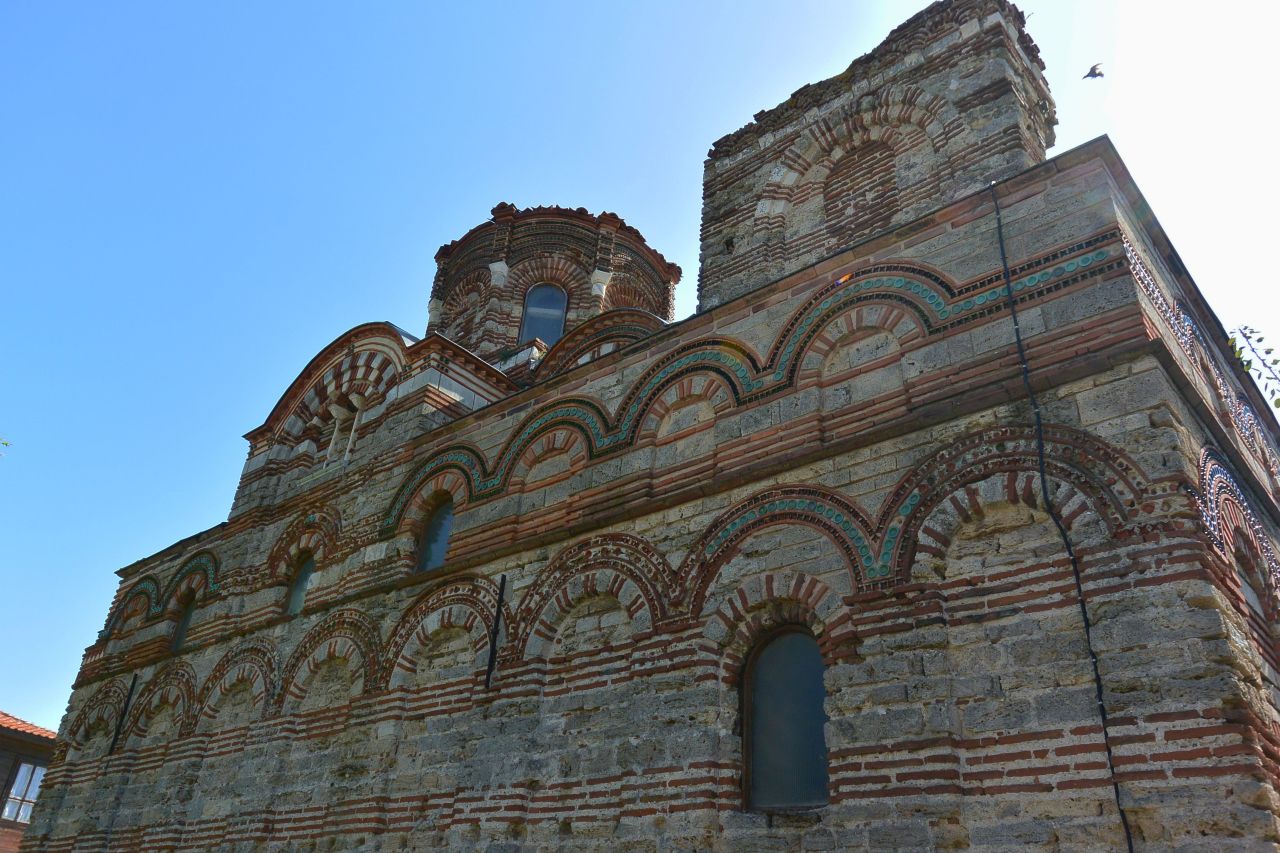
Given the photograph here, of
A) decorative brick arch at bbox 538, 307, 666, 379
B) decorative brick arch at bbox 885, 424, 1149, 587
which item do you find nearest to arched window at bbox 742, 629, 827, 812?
decorative brick arch at bbox 885, 424, 1149, 587

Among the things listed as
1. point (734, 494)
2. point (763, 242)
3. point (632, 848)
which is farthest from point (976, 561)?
point (763, 242)

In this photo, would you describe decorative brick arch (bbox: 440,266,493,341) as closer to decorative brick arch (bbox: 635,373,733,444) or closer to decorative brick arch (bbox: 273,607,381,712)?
decorative brick arch (bbox: 273,607,381,712)

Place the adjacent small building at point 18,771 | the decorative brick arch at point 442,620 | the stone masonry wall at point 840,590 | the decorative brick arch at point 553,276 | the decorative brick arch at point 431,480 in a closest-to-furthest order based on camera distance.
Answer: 1. the stone masonry wall at point 840,590
2. the decorative brick arch at point 442,620
3. the decorative brick arch at point 431,480
4. the adjacent small building at point 18,771
5. the decorative brick arch at point 553,276

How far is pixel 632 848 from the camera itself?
5.59 meters

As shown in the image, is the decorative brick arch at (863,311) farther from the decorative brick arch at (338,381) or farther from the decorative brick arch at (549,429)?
the decorative brick arch at (338,381)

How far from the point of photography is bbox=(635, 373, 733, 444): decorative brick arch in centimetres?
693

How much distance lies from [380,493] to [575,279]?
7.20m

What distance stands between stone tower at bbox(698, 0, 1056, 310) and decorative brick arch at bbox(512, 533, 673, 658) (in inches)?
104

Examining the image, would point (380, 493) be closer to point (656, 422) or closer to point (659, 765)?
point (656, 422)

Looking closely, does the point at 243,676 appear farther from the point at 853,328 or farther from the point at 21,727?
the point at 21,727

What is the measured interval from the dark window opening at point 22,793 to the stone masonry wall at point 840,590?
8023mm

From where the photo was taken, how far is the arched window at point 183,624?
1097 centimetres

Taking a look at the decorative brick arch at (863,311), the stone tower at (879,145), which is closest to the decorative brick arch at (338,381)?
the stone tower at (879,145)

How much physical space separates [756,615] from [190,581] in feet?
27.0
